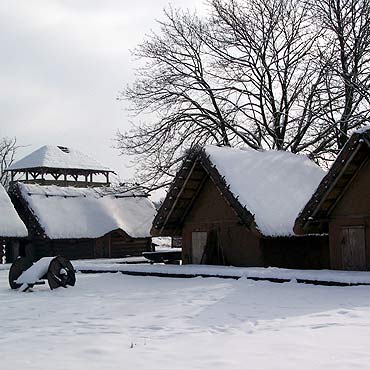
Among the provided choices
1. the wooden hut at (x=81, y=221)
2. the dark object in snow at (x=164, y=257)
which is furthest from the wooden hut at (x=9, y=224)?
the dark object in snow at (x=164, y=257)

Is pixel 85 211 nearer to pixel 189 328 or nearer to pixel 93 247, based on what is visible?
pixel 93 247

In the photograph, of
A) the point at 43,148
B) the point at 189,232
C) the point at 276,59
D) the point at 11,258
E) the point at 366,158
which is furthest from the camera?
the point at 43,148

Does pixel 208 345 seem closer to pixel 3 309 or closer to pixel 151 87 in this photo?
pixel 3 309

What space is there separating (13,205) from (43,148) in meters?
17.9

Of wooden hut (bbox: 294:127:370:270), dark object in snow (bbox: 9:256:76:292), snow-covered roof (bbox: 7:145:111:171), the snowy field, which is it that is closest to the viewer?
the snowy field

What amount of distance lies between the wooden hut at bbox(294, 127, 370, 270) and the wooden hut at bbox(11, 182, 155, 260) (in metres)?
17.8

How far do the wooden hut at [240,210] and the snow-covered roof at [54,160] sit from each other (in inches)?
1091

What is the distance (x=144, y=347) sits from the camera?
794 cm

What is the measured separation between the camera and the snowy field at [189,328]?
7117 mm

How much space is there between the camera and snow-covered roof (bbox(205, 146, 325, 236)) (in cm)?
1981

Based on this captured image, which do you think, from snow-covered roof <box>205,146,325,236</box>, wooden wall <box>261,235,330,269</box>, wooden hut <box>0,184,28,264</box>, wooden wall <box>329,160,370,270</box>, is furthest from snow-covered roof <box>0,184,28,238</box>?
wooden wall <box>329,160,370,270</box>

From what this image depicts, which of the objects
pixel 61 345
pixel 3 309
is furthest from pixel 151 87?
pixel 61 345

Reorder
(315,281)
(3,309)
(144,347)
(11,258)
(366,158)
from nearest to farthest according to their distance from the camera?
(144,347)
(3,309)
(315,281)
(366,158)
(11,258)

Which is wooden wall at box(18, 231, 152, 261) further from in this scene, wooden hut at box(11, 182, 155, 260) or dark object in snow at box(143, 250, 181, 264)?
dark object in snow at box(143, 250, 181, 264)
